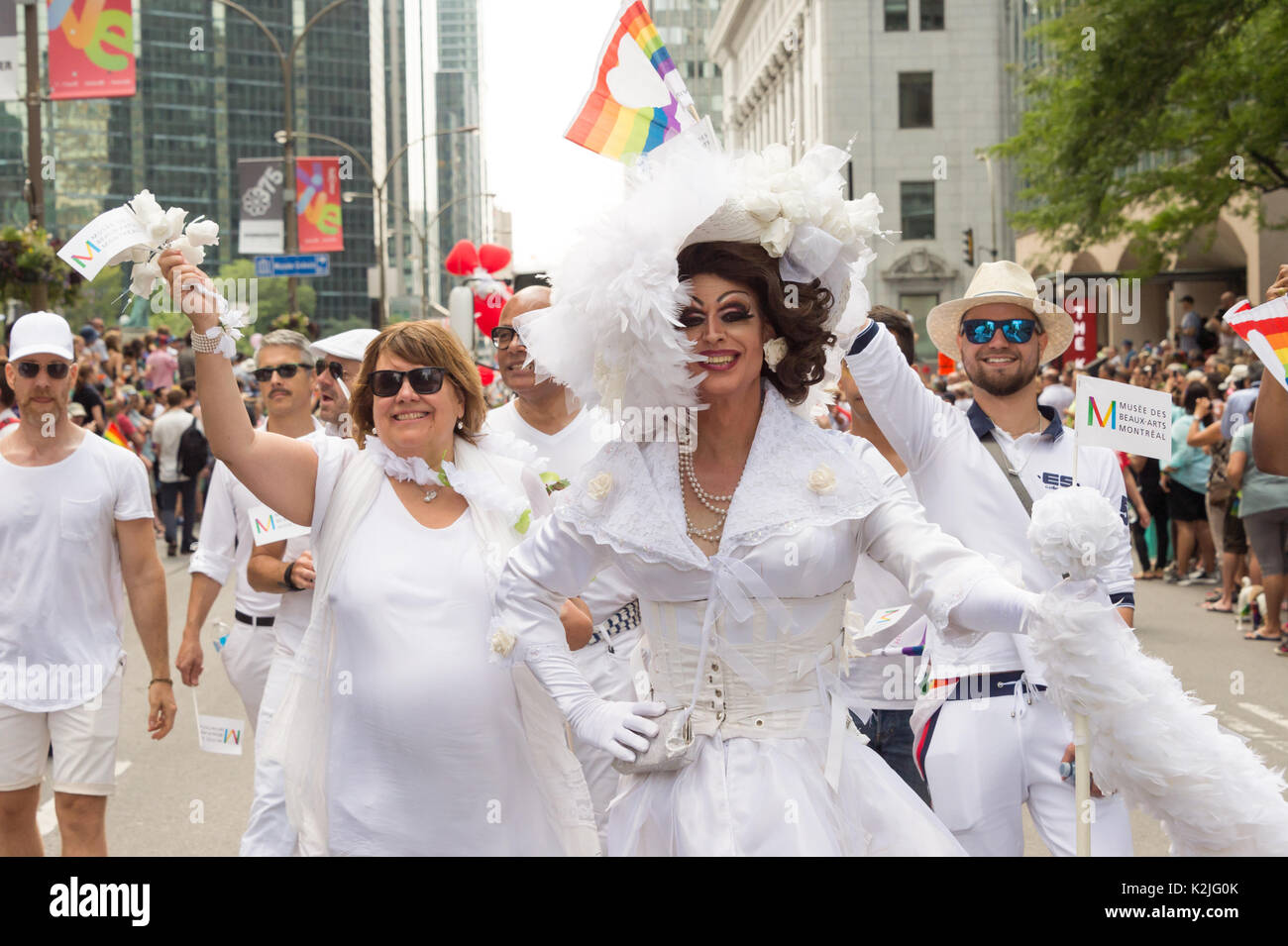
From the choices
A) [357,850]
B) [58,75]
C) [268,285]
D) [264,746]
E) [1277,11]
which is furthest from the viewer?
[268,285]

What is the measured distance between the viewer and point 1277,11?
62.7 ft

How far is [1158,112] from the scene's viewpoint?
859 inches

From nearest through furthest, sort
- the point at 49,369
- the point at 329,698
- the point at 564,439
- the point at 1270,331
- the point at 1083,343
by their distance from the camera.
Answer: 1. the point at 1270,331
2. the point at 329,698
3. the point at 49,369
4. the point at 564,439
5. the point at 1083,343

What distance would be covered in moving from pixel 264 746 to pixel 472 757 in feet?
2.48

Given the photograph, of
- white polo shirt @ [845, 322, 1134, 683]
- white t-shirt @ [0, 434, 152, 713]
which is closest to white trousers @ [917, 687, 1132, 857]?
white polo shirt @ [845, 322, 1134, 683]

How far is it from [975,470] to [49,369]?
3273mm

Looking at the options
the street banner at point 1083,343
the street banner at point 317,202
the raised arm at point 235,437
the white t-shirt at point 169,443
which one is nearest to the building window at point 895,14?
the street banner at point 1083,343

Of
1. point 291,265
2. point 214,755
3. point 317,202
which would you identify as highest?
point 317,202

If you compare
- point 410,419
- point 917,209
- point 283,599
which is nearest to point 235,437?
point 410,419

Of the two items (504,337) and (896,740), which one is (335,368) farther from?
(896,740)
